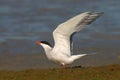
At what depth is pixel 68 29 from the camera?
21281 millimetres

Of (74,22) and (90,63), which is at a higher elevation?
(74,22)

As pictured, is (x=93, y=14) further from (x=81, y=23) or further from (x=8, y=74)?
(x=8, y=74)

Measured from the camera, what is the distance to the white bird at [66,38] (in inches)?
830

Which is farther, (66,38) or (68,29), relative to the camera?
(66,38)

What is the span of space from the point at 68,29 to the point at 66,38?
1.16ft

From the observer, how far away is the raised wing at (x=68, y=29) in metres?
21.1

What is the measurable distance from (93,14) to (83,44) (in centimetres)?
692

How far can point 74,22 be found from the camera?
69.5 feet

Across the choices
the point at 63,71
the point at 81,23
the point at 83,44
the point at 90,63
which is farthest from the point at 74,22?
the point at 83,44

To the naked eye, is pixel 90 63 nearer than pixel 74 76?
No

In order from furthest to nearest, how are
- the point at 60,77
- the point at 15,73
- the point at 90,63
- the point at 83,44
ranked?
the point at 83,44, the point at 90,63, the point at 15,73, the point at 60,77

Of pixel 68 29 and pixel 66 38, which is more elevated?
pixel 68 29

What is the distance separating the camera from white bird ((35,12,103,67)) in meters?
21.1

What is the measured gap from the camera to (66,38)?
21.5 metres
